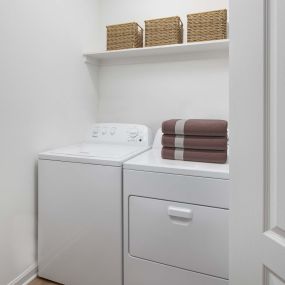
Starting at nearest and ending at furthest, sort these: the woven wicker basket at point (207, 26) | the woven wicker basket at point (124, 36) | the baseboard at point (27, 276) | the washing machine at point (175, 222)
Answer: the washing machine at point (175, 222), the baseboard at point (27, 276), the woven wicker basket at point (207, 26), the woven wicker basket at point (124, 36)

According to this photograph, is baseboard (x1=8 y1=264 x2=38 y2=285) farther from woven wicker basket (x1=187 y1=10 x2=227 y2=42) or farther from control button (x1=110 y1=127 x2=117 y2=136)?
woven wicker basket (x1=187 y1=10 x2=227 y2=42)

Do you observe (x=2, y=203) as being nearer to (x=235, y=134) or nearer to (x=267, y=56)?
(x=235, y=134)

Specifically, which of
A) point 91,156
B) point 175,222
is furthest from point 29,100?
point 175,222

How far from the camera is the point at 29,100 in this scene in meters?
1.68

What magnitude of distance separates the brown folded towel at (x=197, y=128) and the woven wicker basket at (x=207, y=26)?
0.75m

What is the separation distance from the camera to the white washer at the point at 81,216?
1.52m

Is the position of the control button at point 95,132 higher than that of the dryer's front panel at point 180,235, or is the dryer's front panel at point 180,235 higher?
the control button at point 95,132

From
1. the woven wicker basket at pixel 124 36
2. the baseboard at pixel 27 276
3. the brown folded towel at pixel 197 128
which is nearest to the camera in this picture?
the brown folded towel at pixel 197 128

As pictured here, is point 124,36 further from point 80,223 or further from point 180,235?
point 180,235

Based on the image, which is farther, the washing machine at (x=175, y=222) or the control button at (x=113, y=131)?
the control button at (x=113, y=131)

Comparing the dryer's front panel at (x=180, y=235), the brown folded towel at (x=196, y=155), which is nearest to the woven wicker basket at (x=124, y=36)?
the brown folded towel at (x=196, y=155)

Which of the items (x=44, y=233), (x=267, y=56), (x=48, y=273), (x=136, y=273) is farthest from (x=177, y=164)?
(x=48, y=273)

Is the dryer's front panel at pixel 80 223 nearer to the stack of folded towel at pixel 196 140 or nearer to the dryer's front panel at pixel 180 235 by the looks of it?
the dryer's front panel at pixel 180 235

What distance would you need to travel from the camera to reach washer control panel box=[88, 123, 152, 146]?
2.06 metres
